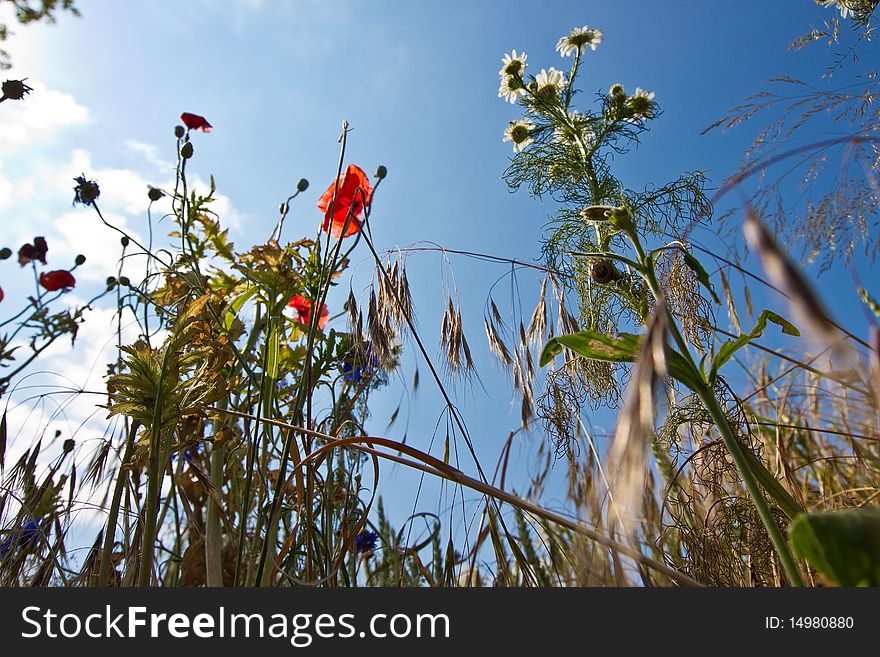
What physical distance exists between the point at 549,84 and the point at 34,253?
185 centimetres

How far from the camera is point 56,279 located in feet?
6.14

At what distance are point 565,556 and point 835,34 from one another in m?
1.56

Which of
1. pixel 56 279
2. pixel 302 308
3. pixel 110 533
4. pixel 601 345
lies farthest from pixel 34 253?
pixel 601 345

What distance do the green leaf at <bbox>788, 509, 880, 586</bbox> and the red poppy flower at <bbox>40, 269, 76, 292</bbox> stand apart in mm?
2109

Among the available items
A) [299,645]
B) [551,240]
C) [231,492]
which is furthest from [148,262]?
[299,645]

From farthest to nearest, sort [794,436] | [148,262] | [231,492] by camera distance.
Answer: [794,436] < [148,262] < [231,492]

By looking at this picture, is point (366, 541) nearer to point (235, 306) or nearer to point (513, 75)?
point (235, 306)

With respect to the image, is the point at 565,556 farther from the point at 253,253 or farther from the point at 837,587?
the point at 253,253

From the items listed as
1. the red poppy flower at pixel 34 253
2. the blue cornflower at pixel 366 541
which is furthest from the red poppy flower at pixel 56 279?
the blue cornflower at pixel 366 541

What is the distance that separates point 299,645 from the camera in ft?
1.67

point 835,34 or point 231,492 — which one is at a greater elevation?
point 835,34

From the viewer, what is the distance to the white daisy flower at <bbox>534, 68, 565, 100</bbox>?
1907mm

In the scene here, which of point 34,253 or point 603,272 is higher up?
point 34,253

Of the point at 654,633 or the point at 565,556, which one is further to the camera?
the point at 565,556
